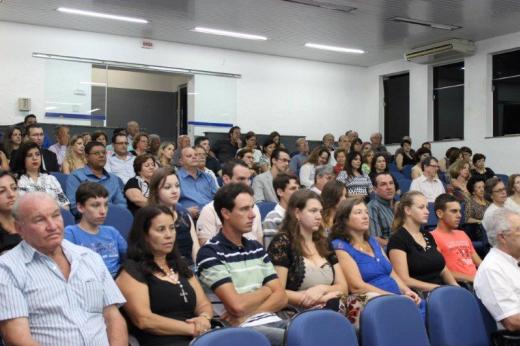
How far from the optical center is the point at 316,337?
232 centimetres

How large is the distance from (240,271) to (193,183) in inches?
95.3

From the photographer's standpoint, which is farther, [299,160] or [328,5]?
[299,160]

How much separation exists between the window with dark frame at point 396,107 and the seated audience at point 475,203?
5.62m

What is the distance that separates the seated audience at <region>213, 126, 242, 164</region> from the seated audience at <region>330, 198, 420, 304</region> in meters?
6.22

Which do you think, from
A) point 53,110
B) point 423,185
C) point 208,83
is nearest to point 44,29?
point 53,110

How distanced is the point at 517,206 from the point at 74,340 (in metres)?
5.10

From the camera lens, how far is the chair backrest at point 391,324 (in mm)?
2582

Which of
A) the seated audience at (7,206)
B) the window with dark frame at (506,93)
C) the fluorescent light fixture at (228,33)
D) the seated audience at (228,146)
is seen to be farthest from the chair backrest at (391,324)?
the window with dark frame at (506,93)

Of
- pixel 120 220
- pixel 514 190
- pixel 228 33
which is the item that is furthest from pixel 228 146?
pixel 120 220

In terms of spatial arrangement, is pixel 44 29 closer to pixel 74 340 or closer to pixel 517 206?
pixel 517 206

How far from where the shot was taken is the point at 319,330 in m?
2.34

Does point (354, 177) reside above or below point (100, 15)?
below

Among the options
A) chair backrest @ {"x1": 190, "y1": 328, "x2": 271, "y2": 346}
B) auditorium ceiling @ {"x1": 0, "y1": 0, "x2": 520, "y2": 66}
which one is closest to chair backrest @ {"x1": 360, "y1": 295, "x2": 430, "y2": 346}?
chair backrest @ {"x1": 190, "y1": 328, "x2": 271, "y2": 346}

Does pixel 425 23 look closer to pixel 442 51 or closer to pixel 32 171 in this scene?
pixel 442 51
